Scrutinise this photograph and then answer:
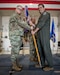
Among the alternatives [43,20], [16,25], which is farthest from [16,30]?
[43,20]

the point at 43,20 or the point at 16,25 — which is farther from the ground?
the point at 43,20

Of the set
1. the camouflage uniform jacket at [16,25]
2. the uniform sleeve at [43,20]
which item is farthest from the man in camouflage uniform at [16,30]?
the uniform sleeve at [43,20]

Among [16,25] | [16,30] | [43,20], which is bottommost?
[16,30]

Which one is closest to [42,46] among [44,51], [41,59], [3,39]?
[44,51]

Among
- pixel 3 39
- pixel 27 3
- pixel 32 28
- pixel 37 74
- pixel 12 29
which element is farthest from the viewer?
pixel 3 39

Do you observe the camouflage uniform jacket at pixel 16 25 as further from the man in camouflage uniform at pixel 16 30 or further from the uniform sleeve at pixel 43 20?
the uniform sleeve at pixel 43 20

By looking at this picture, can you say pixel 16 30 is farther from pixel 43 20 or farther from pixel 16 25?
pixel 43 20

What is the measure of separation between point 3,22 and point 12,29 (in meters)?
7.26

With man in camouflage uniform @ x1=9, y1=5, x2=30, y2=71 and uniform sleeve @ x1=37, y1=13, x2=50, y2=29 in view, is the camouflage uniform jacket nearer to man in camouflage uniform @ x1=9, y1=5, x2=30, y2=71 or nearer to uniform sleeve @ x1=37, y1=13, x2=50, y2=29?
man in camouflage uniform @ x1=9, y1=5, x2=30, y2=71

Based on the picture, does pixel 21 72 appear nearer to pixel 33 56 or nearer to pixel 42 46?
pixel 42 46

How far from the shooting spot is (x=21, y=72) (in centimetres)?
395

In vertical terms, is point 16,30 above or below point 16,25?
below

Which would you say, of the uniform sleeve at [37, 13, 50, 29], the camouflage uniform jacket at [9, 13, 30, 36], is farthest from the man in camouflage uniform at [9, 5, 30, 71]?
the uniform sleeve at [37, 13, 50, 29]

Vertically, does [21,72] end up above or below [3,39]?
below
